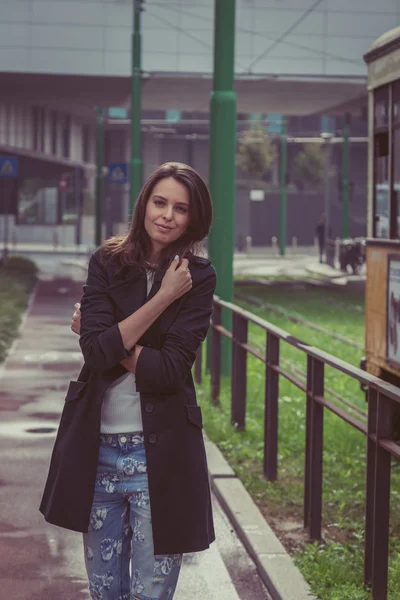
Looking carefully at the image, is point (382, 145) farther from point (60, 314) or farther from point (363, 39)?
point (363, 39)

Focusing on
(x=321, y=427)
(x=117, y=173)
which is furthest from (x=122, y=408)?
(x=117, y=173)

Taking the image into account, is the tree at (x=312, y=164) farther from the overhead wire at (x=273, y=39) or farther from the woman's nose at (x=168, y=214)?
the woman's nose at (x=168, y=214)

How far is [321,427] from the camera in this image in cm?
629

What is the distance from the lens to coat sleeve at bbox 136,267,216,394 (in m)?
3.76

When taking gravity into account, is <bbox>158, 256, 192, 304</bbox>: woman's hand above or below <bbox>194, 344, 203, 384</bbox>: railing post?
above

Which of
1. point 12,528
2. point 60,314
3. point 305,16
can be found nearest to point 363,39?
point 305,16

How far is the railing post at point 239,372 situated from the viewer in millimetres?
9336

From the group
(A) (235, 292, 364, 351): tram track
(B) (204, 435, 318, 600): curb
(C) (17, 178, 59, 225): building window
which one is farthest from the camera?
(C) (17, 178, 59, 225): building window

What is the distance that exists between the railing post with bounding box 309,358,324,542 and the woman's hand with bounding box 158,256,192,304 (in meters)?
2.56

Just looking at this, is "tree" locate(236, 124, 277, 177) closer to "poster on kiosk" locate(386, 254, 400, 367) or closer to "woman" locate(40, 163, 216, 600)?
"poster on kiosk" locate(386, 254, 400, 367)

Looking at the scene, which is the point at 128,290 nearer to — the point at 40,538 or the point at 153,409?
the point at 153,409

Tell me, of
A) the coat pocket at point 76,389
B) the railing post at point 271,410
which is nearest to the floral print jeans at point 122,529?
the coat pocket at point 76,389

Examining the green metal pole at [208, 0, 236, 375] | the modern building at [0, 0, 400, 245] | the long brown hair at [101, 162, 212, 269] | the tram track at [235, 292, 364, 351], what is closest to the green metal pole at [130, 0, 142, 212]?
the modern building at [0, 0, 400, 245]

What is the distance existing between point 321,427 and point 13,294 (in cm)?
1810
